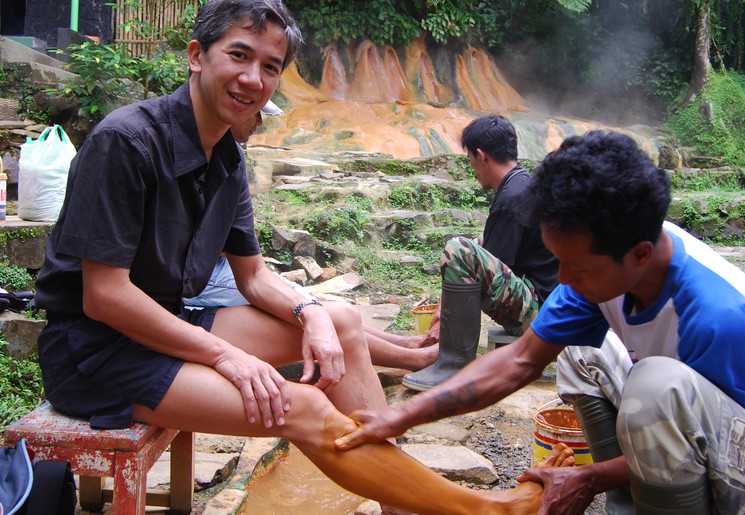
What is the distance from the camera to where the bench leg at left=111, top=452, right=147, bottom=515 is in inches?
71.1

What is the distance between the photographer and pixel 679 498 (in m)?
1.69

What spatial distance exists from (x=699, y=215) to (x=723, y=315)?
977cm

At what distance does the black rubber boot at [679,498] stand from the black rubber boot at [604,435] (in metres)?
0.48

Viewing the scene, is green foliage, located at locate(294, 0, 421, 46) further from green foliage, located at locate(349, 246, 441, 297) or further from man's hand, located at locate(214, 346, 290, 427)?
man's hand, located at locate(214, 346, 290, 427)

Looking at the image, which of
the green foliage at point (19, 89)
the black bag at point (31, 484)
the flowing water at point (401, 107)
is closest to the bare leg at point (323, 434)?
the black bag at point (31, 484)

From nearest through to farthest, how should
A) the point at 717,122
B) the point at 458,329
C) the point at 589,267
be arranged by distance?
the point at 589,267
the point at 458,329
the point at 717,122

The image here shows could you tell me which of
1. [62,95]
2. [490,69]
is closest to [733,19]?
[490,69]

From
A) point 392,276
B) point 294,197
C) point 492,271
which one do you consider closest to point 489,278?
point 492,271

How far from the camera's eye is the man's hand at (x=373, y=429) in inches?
77.5

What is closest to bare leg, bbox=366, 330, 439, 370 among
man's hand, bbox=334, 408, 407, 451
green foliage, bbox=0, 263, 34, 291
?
man's hand, bbox=334, 408, 407, 451

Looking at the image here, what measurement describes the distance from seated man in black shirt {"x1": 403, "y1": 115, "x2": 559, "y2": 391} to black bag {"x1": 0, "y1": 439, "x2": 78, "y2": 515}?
6.82ft

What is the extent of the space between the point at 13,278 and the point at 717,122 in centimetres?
1667

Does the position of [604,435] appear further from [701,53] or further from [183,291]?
[701,53]

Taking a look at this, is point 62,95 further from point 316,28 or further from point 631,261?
point 316,28
